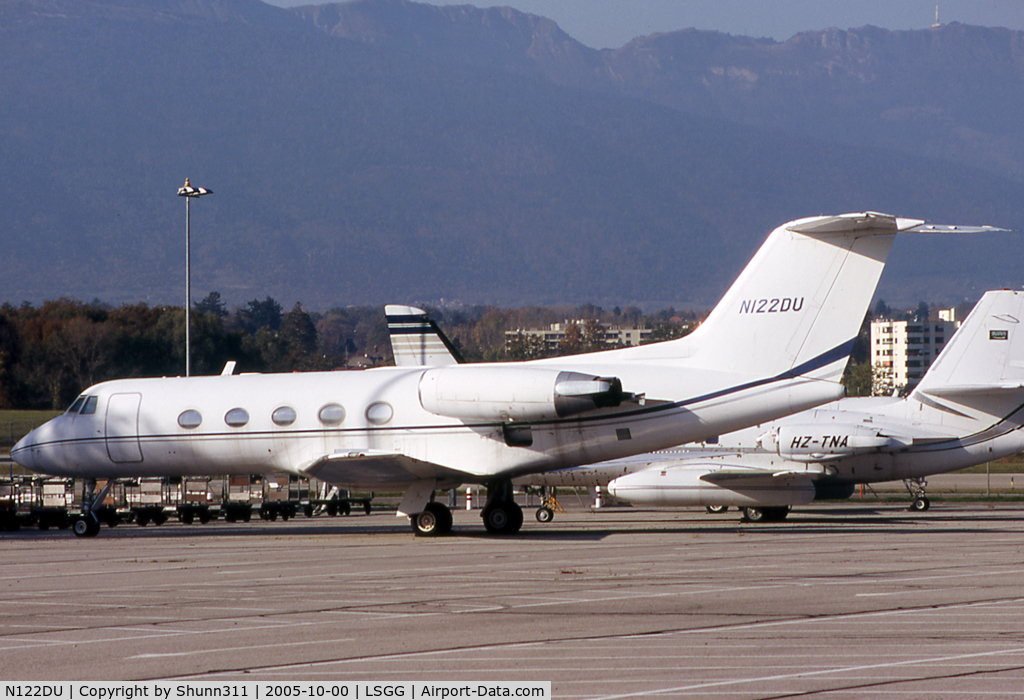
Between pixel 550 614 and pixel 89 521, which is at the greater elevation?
pixel 89 521

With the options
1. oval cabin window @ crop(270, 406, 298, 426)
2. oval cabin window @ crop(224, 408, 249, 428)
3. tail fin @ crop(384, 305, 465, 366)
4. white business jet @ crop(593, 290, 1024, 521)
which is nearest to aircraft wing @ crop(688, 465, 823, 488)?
white business jet @ crop(593, 290, 1024, 521)

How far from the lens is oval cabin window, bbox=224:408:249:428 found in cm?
2483

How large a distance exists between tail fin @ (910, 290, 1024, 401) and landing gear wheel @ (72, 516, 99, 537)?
69.1 ft

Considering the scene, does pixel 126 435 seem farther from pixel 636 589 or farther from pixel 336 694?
pixel 336 694

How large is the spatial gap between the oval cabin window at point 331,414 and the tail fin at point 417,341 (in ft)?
42.8

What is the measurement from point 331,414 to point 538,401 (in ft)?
15.4

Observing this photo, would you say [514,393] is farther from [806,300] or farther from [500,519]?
[806,300]

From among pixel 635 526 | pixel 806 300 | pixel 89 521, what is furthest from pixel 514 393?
pixel 89 521

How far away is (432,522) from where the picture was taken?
79.2 ft

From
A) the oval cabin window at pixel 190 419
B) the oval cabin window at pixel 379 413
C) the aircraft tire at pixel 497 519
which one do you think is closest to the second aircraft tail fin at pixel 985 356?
the aircraft tire at pixel 497 519

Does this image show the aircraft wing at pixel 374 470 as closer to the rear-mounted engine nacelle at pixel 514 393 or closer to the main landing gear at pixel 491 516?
the main landing gear at pixel 491 516

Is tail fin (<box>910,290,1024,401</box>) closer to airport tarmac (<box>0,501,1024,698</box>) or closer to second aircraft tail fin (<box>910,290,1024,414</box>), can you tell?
second aircraft tail fin (<box>910,290,1024,414</box>)

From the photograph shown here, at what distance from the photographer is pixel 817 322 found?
2223 cm

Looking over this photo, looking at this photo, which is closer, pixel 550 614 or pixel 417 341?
pixel 550 614
